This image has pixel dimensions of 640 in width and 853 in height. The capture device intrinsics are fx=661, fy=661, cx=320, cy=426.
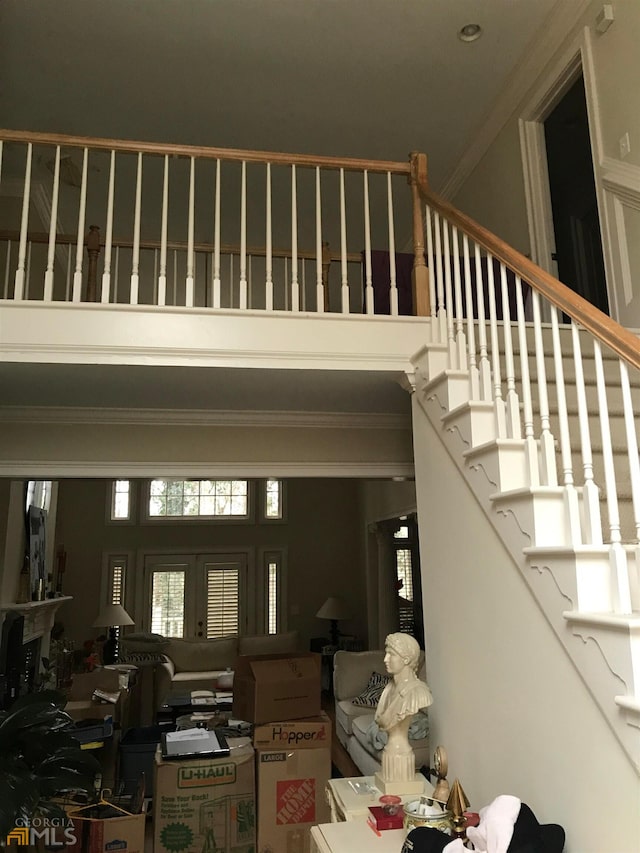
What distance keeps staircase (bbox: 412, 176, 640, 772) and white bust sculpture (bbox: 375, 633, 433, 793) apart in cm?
76

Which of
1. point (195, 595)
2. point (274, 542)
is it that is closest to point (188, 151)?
point (274, 542)

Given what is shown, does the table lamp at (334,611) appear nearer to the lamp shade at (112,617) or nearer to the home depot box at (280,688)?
the lamp shade at (112,617)

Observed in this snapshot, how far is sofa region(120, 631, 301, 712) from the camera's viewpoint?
26.9 feet

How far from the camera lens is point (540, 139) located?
15.7 feet

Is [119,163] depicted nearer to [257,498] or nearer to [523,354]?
[523,354]

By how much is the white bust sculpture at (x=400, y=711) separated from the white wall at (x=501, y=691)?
0.15 meters

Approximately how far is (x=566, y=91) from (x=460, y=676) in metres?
3.90

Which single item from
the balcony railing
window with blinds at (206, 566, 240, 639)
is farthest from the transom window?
the balcony railing

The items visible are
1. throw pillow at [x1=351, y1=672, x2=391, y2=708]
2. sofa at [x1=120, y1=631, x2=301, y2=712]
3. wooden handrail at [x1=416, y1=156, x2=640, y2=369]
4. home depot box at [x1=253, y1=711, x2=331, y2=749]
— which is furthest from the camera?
sofa at [x1=120, y1=631, x2=301, y2=712]

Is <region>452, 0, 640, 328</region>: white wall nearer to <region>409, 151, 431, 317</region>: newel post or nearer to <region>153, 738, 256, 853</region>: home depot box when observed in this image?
<region>409, 151, 431, 317</region>: newel post

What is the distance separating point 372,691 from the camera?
630 centimetres

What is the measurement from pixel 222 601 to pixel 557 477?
8.00 m

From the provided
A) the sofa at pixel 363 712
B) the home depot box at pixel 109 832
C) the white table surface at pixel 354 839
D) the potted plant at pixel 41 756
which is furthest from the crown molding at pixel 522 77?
the home depot box at pixel 109 832

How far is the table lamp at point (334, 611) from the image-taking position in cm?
914
